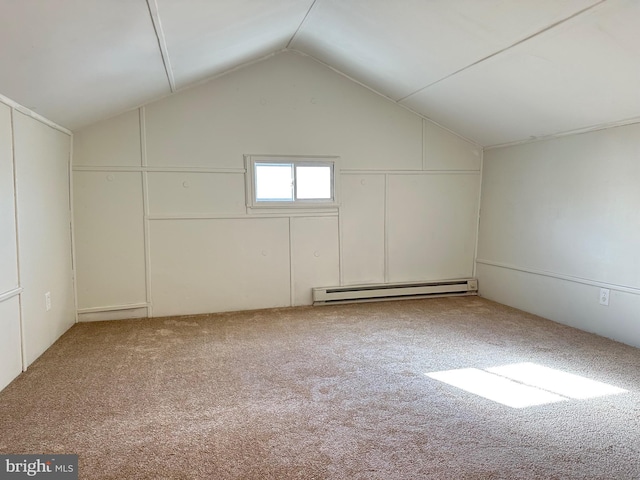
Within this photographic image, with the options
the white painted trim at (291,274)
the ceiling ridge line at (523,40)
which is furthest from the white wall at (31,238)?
the ceiling ridge line at (523,40)

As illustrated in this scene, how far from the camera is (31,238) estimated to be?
2.77 m

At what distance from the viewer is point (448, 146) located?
15.1 ft

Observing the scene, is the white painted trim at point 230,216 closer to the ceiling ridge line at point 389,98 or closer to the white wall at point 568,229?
the ceiling ridge line at point 389,98

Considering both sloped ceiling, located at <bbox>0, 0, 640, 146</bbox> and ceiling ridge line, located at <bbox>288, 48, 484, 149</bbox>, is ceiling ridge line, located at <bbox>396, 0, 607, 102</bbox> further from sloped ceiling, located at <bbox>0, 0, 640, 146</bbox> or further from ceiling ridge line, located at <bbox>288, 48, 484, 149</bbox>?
ceiling ridge line, located at <bbox>288, 48, 484, 149</bbox>

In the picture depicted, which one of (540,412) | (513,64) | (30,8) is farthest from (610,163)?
(30,8)

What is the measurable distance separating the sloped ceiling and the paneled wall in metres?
0.29

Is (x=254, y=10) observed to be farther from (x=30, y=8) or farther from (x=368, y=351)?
(x=368, y=351)

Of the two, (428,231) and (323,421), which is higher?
(428,231)

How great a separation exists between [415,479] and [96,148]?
11.9ft

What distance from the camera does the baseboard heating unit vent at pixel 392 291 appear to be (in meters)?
4.29

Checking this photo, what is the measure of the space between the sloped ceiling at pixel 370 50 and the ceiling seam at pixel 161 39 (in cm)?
1

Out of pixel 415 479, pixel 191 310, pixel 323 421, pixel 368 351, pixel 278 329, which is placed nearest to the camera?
pixel 415 479

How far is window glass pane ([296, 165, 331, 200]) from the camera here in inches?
167

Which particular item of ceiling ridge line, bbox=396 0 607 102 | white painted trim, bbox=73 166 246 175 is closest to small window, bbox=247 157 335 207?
white painted trim, bbox=73 166 246 175
